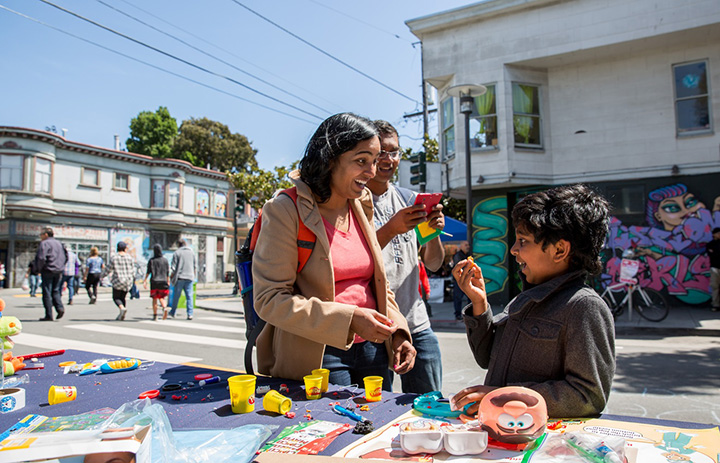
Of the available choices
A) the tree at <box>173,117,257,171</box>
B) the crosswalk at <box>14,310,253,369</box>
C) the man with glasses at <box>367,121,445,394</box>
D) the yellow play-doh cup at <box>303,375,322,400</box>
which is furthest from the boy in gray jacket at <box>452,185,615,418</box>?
the tree at <box>173,117,257,171</box>

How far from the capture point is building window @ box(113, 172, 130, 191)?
3014cm

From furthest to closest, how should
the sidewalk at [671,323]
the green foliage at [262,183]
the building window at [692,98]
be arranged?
1. the green foliage at [262,183]
2. the building window at [692,98]
3. the sidewalk at [671,323]

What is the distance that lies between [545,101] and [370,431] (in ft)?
44.1

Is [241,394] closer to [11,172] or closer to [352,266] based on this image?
[352,266]

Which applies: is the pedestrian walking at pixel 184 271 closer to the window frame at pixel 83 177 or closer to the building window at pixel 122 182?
the window frame at pixel 83 177

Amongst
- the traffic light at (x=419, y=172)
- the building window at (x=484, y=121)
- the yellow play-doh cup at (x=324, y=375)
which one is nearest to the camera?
the yellow play-doh cup at (x=324, y=375)

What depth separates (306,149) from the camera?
230 centimetres

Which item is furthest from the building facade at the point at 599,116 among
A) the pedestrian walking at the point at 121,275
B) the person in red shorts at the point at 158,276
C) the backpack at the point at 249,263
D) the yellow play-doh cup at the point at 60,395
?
the yellow play-doh cup at the point at 60,395

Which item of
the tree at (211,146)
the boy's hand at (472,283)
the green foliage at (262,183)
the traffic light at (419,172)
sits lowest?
the boy's hand at (472,283)

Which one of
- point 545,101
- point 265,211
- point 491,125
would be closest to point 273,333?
point 265,211

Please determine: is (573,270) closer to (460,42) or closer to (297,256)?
(297,256)

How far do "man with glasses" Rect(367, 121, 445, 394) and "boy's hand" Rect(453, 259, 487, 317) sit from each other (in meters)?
0.65

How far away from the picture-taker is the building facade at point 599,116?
1146 centimetres

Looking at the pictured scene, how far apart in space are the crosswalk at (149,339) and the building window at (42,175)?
19.5 metres
